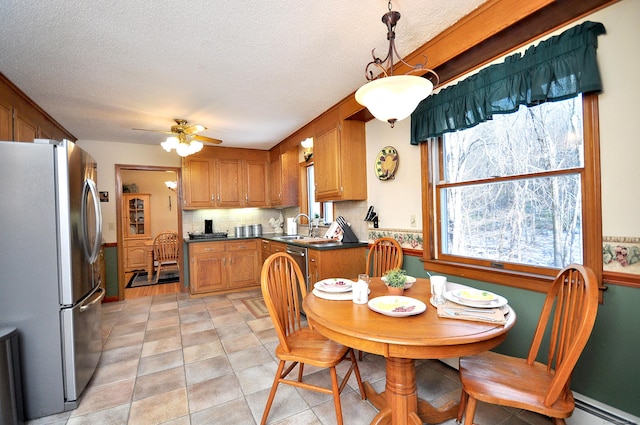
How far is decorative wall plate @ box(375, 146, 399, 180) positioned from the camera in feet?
9.21

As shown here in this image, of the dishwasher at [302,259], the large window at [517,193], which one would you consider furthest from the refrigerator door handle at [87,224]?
the large window at [517,193]

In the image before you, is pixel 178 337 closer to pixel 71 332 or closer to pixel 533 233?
pixel 71 332

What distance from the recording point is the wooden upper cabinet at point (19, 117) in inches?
93.3

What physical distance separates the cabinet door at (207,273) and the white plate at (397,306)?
141 inches

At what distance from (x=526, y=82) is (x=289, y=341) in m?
2.09

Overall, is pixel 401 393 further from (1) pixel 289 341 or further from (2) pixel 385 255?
(2) pixel 385 255

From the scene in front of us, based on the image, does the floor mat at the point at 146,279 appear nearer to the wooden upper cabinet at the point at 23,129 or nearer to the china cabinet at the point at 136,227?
the china cabinet at the point at 136,227

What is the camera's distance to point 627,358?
54.6 inches

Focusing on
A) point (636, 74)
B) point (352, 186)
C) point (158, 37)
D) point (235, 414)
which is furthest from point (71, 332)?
point (636, 74)

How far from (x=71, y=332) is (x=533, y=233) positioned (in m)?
3.08

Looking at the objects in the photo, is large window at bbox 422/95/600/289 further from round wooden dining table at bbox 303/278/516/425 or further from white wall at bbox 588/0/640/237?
round wooden dining table at bbox 303/278/516/425

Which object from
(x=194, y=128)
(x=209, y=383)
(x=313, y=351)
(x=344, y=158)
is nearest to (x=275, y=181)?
(x=194, y=128)

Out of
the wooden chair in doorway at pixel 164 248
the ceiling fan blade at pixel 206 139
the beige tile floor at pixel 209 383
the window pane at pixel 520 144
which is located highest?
the ceiling fan blade at pixel 206 139

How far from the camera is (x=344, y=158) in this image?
315 cm
